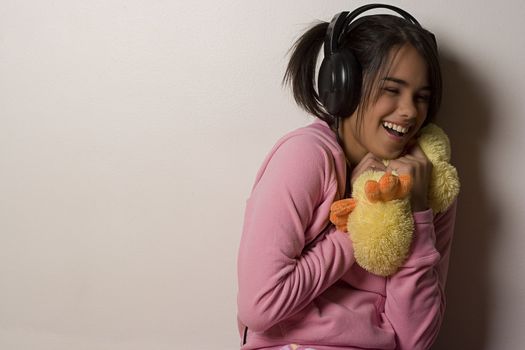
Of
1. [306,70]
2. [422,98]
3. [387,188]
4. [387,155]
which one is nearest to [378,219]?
[387,188]

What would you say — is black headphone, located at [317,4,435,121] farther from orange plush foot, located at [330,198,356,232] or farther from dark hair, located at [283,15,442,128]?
orange plush foot, located at [330,198,356,232]

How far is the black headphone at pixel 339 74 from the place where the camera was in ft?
3.73

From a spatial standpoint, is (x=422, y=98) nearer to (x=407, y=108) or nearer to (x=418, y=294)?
(x=407, y=108)

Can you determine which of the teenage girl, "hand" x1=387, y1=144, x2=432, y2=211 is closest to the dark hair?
the teenage girl

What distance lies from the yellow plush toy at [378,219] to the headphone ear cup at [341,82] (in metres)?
0.13

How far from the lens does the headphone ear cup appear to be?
1.14 meters

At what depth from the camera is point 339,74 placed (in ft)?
3.74

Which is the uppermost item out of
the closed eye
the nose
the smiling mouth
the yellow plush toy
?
the closed eye

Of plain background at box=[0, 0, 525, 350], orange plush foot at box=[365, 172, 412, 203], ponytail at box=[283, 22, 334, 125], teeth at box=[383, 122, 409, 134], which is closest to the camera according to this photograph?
orange plush foot at box=[365, 172, 412, 203]

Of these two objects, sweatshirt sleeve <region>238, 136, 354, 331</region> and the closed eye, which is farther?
the closed eye

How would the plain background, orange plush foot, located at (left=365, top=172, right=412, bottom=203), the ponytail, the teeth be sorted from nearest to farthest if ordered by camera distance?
orange plush foot, located at (left=365, top=172, right=412, bottom=203) → the teeth → the ponytail → the plain background

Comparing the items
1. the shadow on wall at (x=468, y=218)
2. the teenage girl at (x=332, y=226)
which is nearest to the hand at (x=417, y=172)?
the teenage girl at (x=332, y=226)

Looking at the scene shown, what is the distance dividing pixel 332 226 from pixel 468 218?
413 mm

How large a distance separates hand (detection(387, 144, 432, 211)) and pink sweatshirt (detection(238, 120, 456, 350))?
0.09 feet
